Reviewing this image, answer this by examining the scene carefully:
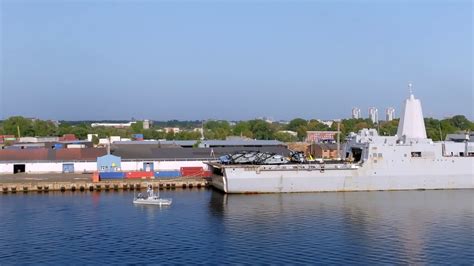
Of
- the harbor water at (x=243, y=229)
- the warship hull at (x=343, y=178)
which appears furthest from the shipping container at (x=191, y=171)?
the harbor water at (x=243, y=229)

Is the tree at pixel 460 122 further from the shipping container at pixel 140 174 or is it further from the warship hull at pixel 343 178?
the shipping container at pixel 140 174

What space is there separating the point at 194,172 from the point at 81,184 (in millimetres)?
10163

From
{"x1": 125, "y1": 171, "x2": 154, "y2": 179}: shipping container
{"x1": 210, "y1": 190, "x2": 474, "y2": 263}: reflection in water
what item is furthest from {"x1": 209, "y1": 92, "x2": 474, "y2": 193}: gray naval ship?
{"x1": 125, "y1": 171, "x2": 154, "y2": 179}: shipping container

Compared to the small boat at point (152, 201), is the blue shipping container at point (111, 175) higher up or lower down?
higher up

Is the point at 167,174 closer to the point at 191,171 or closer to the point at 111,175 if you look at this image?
the point at 191,171

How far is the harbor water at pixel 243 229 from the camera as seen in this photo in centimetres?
2475

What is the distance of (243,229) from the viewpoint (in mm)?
29812

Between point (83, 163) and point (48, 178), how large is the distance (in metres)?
6.12

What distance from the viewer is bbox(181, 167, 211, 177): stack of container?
5035 cm

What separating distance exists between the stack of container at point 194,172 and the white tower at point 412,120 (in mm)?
16089

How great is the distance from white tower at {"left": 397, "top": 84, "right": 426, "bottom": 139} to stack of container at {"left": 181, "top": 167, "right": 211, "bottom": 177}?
16.1m

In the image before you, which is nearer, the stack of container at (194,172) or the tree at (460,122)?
the stack of container at (194,172)

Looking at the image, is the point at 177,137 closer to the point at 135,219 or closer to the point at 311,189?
the point at 311,189

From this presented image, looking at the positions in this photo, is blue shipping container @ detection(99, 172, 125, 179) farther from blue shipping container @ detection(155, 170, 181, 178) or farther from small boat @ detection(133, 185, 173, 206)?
small boat @ detection(133, 185, 173, 206)
